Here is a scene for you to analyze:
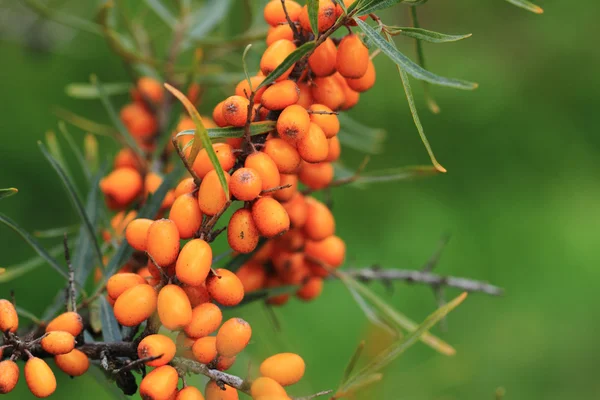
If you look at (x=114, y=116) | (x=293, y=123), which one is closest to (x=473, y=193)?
(x=114, y=116)

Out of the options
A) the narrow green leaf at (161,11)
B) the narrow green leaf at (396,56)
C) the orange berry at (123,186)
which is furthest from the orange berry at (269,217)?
the narrow green leaf at (161,11)

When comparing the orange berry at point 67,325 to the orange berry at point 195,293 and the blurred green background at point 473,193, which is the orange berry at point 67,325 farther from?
the blurred green background at point 473,193

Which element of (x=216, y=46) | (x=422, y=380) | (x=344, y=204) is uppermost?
(x=216, y=46)

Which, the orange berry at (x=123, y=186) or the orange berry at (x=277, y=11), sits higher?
the orange berry at (x=277, y=11)

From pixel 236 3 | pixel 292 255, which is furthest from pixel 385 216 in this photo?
pixel 292 255

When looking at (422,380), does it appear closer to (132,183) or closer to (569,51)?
(132,183)

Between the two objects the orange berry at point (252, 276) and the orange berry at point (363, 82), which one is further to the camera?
the orange berry at point (252, 276)
